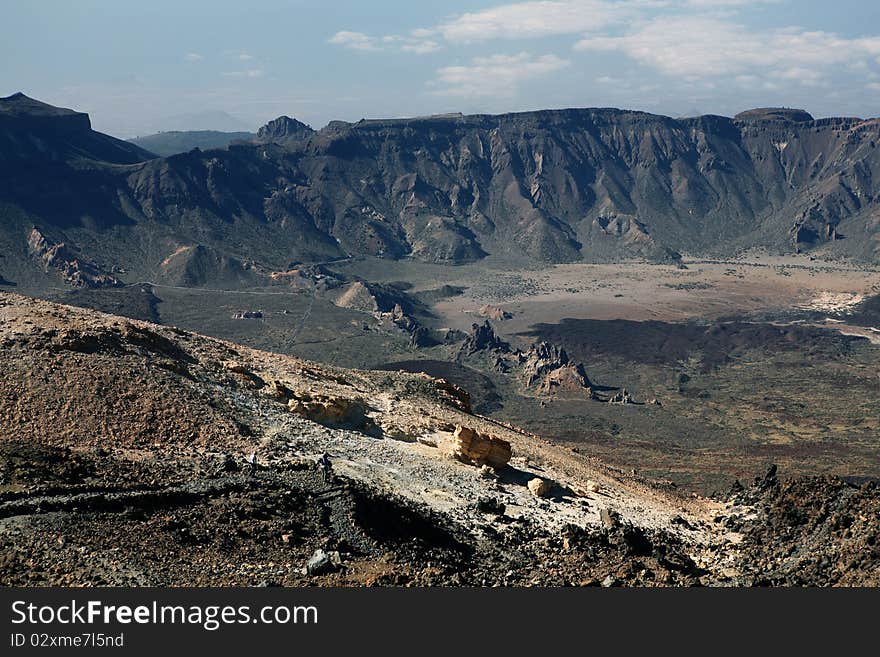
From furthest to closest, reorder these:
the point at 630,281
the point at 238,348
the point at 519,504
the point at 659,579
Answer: the point at 630,281, the point at 238,348, the point at 519,504, the point at 659,579

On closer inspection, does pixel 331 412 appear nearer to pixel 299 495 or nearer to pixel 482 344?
pixel 299 495

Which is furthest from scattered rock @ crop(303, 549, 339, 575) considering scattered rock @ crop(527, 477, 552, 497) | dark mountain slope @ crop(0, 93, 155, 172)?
dark mountain slope @ crop(0, 93, 155, 172)

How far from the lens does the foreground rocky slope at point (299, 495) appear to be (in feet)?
67.7

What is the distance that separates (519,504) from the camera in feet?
104

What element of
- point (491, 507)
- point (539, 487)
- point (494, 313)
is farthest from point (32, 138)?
point (491, 507)

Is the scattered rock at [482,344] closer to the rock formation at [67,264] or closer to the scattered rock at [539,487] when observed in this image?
the rock formation at [67,264]

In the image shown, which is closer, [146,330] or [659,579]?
[659,579]

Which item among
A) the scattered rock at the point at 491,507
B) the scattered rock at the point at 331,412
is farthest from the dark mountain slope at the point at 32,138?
the scattered rock at the point at 491,507

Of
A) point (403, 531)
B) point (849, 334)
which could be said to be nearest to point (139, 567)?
point (403, 531)

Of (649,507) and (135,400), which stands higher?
(135,400)

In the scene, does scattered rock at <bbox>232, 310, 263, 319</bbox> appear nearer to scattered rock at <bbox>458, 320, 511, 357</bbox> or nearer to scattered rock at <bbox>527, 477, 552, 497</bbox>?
scattered rock at <bbox>458, 320, 511, 357</bbox>

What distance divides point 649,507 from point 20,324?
26.6 metres

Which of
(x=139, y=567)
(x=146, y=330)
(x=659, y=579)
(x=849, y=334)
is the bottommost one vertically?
(x=849, y=334)

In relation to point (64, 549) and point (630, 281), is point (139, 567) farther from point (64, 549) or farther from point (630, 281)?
point (630, 281)
